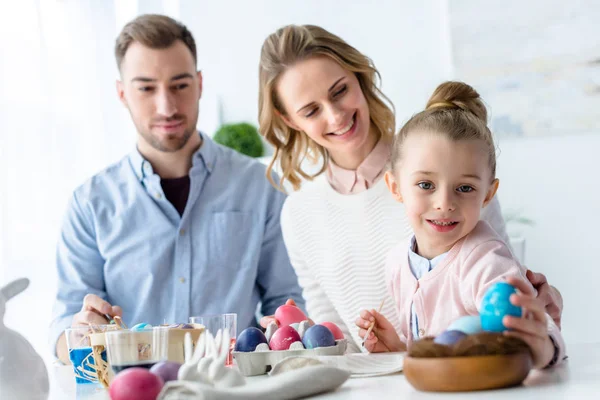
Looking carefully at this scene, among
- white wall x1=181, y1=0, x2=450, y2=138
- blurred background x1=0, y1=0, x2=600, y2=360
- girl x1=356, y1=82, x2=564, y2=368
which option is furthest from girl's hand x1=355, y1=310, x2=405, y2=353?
white wall x1=181, y1=0, x2=450, y2=138

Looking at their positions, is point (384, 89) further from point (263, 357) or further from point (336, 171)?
point (263, 357)

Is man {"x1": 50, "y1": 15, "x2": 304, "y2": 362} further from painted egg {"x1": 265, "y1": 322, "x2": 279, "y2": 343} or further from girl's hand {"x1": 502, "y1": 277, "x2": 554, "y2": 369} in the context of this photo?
girl's hand {"x1": 502, "y1": 277, "x2": 554, "y2": 369}

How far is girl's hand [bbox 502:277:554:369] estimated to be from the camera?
98 centimetres

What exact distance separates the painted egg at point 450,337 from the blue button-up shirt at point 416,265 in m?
0.49

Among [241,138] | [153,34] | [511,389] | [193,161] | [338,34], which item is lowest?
[511,389]

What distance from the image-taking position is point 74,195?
279 cm

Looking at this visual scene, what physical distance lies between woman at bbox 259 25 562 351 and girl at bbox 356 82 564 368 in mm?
486

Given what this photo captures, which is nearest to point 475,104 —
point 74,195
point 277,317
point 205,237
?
point 277,317

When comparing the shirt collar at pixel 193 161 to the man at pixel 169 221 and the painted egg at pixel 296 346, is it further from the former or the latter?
the painted egg at pixel 296 346

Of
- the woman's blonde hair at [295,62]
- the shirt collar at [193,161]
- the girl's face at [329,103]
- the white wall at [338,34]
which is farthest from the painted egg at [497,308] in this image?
the white wall at [338,34]

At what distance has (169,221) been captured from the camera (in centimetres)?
267

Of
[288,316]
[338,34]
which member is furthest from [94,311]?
[338,34]

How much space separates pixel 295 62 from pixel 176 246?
0.88 meters

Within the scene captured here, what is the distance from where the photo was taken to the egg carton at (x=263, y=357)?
1.28 metres
